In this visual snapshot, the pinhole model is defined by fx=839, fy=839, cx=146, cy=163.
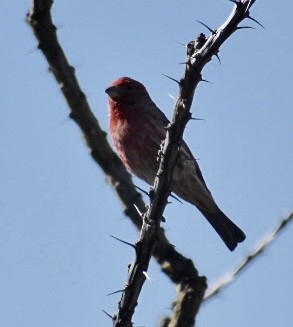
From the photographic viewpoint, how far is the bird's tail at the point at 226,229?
30.4ft

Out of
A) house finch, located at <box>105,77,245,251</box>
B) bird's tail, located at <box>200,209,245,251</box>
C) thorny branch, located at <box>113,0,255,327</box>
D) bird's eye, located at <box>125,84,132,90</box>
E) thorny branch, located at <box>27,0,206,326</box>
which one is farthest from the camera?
bird's eye, located at <box>125,84,132,90</box>

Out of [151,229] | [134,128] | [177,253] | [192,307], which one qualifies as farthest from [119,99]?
[151,229]

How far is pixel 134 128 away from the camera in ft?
29.5

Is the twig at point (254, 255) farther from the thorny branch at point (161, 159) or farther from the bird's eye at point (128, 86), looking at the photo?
the bird's eye at point (128, 86)

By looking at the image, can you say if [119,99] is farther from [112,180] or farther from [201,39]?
[201,39]

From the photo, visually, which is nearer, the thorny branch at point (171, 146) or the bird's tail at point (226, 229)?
the thorny branch at point (171, 146)

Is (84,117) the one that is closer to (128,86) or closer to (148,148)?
(148,148)

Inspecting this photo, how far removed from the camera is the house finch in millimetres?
8797

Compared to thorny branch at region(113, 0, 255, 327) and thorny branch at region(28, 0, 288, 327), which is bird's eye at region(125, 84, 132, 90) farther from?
thorny branch at region(113, 0, 255, 327)

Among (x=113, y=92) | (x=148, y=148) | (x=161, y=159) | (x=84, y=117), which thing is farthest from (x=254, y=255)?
(x=113, y=92)

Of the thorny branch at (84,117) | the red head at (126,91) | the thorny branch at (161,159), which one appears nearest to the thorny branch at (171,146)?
the thorny branch at (161,159)

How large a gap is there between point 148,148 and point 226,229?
1372mm

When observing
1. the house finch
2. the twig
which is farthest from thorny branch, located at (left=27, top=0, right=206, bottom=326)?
the house finch

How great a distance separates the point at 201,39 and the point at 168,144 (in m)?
0.53
